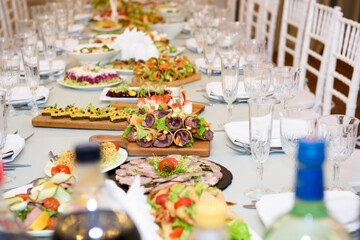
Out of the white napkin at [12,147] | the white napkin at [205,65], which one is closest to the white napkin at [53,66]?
the white napkin at [205,65]

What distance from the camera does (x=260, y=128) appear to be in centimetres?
127

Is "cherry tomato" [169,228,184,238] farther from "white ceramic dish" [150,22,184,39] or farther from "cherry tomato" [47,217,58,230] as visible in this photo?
"white ceramic dish" [150,22,184,39]

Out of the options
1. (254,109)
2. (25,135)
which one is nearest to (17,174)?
(25,135)

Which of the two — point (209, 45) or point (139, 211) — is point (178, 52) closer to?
point (209, 45)

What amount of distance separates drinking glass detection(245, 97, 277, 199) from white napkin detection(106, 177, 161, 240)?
13.0 inches

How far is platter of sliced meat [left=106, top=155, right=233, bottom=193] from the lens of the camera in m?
1.33

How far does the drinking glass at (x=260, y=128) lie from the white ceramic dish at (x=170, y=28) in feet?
8.34

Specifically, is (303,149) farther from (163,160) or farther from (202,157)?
(202,157)

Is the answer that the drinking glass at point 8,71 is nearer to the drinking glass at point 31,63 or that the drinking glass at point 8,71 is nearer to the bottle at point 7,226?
the drinking glass at point 31,63

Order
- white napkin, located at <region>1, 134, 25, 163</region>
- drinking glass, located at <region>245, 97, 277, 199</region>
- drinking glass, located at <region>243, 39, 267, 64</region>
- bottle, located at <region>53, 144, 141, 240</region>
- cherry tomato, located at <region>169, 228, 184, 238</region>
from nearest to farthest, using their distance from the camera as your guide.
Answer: bottle, located at <region>53, 144, 141, 240</region> → cherry tomato, located at <region>169, 228, 184, 238</region> → drinking glass, located at <region>245, 97, 277, 199</region> → white napkin, located at <region>1, 134, 25, 163</region> → drinking glass, located at <region>243, 39, 267, 64</region>

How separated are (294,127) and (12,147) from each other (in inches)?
36.7

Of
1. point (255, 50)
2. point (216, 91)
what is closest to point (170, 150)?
point (216, 91)

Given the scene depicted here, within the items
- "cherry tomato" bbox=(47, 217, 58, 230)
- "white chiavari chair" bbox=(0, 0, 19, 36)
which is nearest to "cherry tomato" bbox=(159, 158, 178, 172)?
"cherry tomato" bbox=(47, 217, 58, 230)

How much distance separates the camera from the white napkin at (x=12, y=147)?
1594 millimetres
